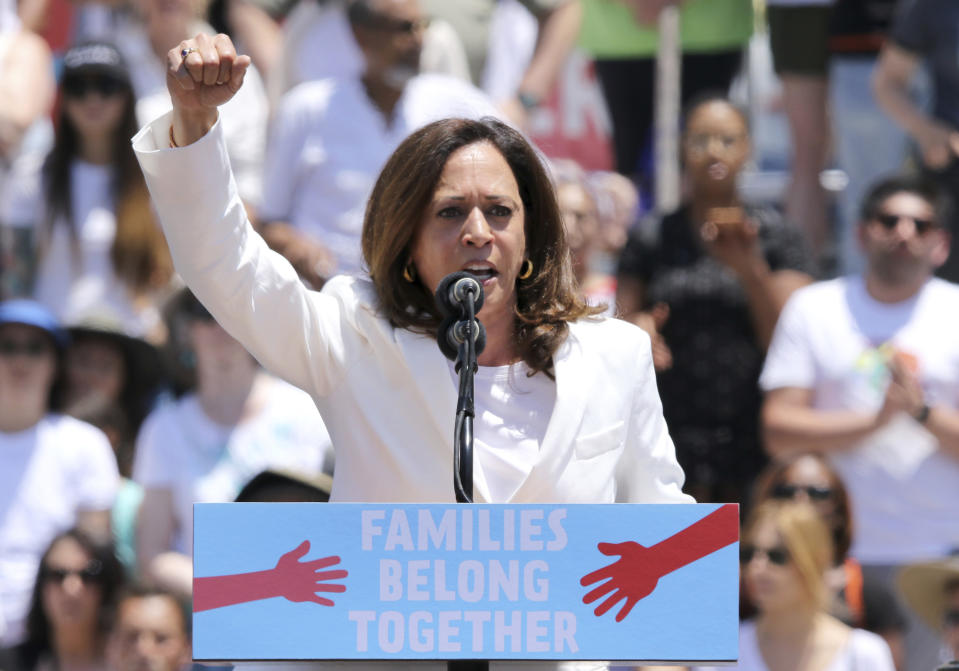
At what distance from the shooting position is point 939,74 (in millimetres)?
6680

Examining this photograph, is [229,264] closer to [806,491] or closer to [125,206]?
[806,491]

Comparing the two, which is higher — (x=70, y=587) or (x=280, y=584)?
(x=70, y=587)

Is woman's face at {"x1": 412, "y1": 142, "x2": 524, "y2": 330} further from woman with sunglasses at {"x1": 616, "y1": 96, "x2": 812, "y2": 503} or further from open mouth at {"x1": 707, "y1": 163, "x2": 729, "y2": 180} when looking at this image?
open mouth at {"x1": 707, "y1": 163, "x2": 729, "y2": 180}

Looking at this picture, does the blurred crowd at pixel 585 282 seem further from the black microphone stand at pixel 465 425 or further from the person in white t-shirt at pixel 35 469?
the black microphone stand at pixel 465 425

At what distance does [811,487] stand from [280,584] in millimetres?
3331

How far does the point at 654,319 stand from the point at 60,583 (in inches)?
85.1

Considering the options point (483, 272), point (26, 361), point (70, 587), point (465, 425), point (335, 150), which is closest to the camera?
point (465, 425)

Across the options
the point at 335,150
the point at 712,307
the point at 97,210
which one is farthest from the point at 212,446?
the point at 712,307

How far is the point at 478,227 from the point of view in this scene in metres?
2.89

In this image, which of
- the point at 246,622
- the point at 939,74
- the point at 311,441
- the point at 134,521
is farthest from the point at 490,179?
the point at 939,74

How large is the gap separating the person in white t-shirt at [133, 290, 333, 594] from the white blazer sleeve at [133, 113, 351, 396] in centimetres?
268

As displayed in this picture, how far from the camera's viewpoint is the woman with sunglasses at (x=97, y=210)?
6.84 metres

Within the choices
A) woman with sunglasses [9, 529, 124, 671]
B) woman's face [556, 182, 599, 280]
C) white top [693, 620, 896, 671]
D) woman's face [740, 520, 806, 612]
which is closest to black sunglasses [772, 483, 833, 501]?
woman's face [740, 520, 806, 612]

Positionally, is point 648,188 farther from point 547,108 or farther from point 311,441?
point 311,441
